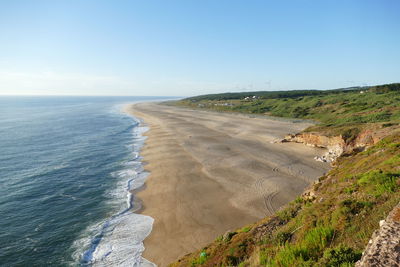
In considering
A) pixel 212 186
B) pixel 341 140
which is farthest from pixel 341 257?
pixel 341 140

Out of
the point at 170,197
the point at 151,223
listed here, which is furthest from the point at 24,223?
the point at 170,197

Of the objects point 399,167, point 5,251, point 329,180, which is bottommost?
point 5,251

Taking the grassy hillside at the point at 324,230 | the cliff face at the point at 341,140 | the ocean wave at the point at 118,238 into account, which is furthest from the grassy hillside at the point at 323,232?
the cliff face at the point at 341,140

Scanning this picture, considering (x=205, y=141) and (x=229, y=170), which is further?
(x=205, y=141)

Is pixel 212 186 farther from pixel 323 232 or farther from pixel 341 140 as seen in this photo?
pixel 341 140

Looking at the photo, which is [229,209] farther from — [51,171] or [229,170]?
[51,171]

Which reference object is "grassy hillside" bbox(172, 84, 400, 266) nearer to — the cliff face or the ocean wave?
the ocean wave

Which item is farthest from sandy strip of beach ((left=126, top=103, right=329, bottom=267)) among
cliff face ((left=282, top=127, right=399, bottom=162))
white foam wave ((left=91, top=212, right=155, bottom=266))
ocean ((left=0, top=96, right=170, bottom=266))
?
ocean ((left=0, top=96, right=170, bottom=266))
